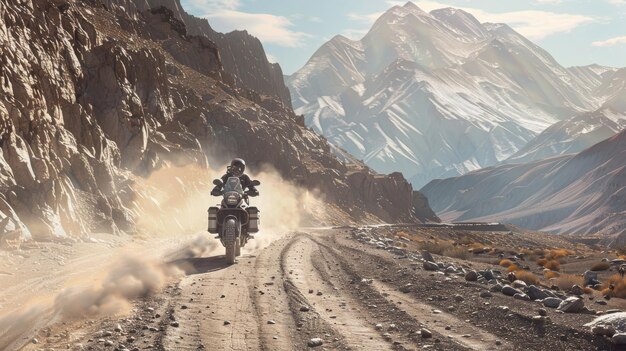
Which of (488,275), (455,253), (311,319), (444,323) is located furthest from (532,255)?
(311,319)

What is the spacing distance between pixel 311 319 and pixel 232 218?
9.49m

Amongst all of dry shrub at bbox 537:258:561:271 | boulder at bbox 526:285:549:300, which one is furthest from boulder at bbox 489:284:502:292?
dry shrub at bbox 537:258:561:271

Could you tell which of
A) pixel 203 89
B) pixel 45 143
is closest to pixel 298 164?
pixel 203 89

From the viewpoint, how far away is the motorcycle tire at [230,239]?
64.0ft

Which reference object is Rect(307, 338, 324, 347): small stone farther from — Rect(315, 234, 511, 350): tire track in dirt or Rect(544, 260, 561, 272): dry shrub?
Rect(544, 260, 561, 272): dry shrub

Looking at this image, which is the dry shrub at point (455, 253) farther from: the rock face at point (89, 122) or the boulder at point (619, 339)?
the boulder at point (619, 339)

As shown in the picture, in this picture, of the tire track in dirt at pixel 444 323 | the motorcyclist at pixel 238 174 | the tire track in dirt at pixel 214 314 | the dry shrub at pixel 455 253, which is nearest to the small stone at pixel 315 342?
the tire track in dirt at pixel 214 314

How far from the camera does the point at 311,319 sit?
11.2 metres

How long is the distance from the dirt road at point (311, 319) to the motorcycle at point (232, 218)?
274cm

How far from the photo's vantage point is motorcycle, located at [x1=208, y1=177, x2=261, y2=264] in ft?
64.6

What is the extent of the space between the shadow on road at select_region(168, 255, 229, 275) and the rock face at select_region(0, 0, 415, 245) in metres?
6.44

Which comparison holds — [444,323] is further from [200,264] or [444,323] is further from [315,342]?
[200,264]

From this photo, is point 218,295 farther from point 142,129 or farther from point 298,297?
point 142,129

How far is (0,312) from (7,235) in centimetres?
1087
